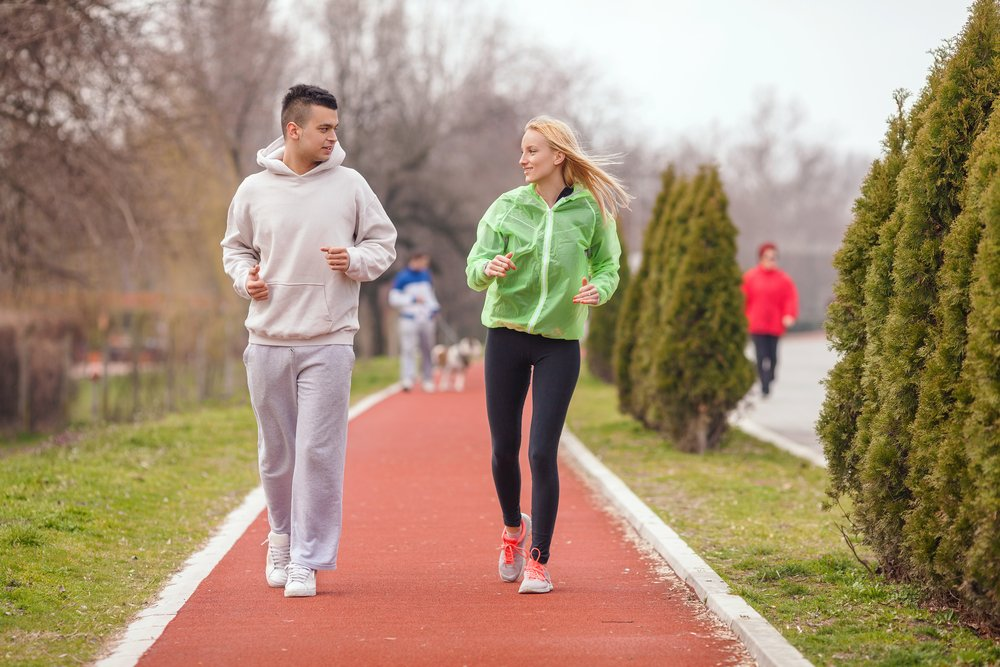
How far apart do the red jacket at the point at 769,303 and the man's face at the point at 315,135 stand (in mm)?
12152

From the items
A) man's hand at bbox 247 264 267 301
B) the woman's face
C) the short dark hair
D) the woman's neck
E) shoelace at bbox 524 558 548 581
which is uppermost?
the short dark hair

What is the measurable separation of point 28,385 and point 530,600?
16.5 metres

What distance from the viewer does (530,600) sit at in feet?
20.0

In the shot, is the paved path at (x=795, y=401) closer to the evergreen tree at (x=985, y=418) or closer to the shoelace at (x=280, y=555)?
the evergreen tree at (x=985, y=418)

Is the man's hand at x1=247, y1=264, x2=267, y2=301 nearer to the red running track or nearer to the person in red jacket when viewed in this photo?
the red running track

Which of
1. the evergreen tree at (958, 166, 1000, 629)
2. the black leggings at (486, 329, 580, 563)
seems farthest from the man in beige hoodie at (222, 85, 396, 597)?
the evergreen tree at (958, 166, 1000, 629)

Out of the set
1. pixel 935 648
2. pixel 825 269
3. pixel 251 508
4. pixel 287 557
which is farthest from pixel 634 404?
pixel 825 269

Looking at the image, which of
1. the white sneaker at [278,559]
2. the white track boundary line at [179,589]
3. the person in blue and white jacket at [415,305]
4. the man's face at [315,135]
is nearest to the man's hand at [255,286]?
the man's face at [315,135]

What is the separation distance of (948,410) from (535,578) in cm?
207

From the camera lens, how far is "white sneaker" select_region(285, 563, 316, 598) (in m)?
6.09

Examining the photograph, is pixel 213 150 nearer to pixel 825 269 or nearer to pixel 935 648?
pixel 935 648

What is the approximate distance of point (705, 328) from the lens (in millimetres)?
12117

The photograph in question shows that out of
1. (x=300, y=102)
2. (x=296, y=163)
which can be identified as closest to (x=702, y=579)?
(x=296, y=163)

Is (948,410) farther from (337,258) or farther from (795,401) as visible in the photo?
(795,401)
